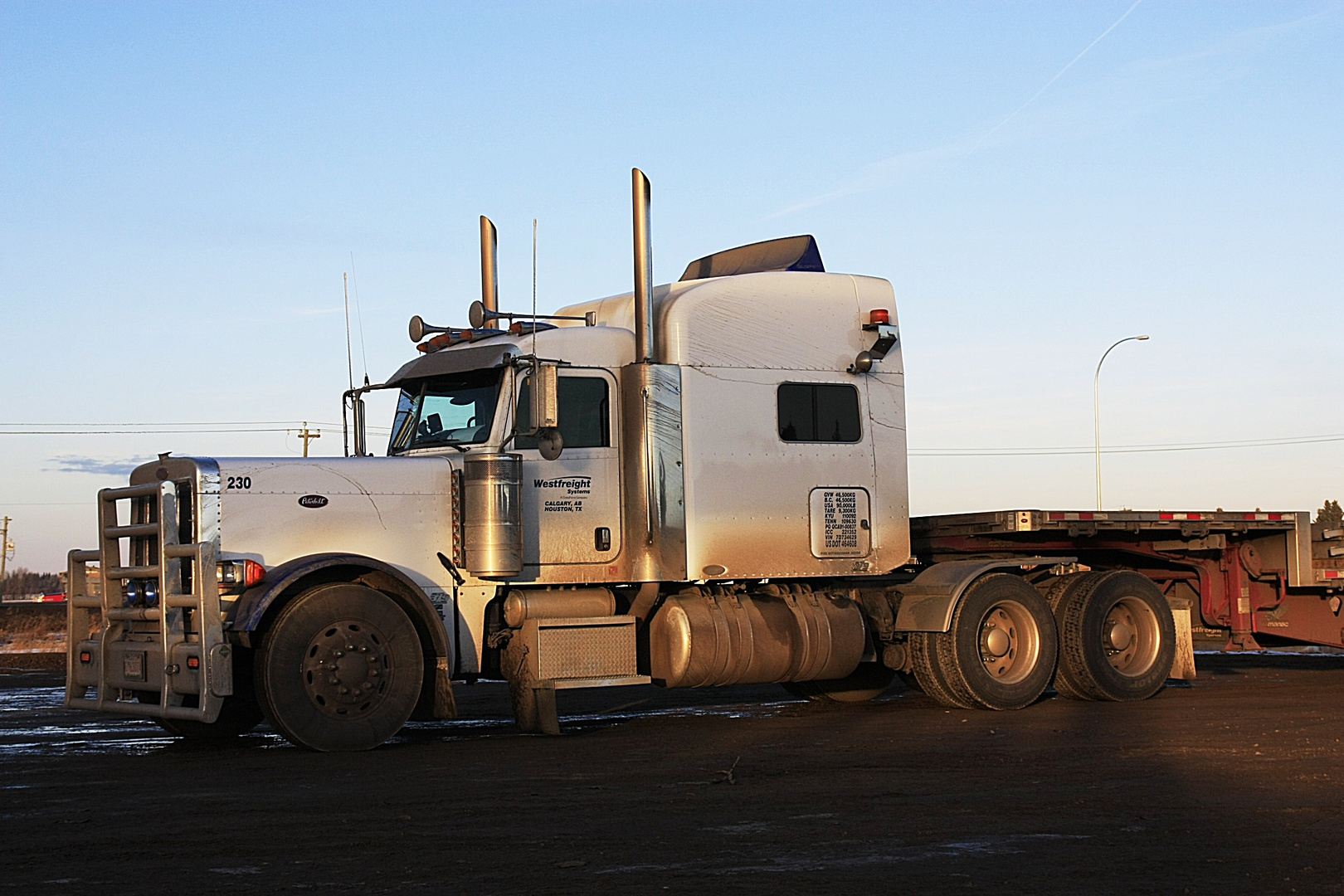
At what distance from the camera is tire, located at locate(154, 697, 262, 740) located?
1253 centimetres

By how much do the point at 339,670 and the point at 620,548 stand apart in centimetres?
269

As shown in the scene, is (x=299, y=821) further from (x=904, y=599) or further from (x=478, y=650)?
(x=904, y=599)

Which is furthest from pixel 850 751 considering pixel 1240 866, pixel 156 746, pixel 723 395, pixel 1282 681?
pixel 1282 681

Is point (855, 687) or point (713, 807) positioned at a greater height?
point (713, 807)

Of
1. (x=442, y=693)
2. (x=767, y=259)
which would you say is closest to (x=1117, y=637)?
(x=767, y=259)

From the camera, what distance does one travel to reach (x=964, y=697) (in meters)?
13.6

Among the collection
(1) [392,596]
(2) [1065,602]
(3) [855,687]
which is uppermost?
(1) [392,596]

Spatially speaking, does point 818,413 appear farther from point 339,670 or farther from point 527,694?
point 339,670

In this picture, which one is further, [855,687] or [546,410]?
[855,687]

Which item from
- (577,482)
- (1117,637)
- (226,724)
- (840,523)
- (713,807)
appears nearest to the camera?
(713,807)

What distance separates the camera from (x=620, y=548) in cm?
1269

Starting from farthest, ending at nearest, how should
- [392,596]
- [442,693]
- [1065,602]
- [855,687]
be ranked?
[855,687] < [1065,602] < [392,596] < [442,693]

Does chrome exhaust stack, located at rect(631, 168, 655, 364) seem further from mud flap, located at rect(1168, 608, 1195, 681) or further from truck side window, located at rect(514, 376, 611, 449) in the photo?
mud flap, located at rect(1168, 608, 1195, 681)

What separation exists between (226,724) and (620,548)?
3.66 m
